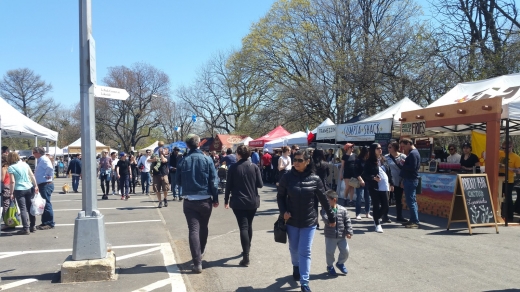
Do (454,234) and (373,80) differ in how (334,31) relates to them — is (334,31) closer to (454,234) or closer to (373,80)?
(373,80)

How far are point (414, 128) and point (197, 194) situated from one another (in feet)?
25.8

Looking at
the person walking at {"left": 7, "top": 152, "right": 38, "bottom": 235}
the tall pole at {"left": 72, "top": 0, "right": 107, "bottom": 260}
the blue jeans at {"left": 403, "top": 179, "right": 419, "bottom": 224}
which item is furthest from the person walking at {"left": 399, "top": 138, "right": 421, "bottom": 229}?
the person walking at {"left": 7, "top": 152, "right": 38, "bottom": 235}

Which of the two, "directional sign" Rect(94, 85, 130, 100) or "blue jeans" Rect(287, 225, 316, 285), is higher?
"directional sign" Rect(94, 85, 130, 100)

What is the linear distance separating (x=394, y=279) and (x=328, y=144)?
1315cm

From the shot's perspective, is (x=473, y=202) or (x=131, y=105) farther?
(x=131, y=105)

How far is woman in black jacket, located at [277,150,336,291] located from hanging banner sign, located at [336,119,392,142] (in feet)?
28.4

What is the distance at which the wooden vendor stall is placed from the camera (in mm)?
A: 9195

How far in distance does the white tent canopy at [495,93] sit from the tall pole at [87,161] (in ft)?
26.2

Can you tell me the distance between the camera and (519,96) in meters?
9.40

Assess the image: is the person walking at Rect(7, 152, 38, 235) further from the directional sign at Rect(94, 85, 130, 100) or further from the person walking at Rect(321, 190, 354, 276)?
the person walking at Rect(321, 190, 354, 276)

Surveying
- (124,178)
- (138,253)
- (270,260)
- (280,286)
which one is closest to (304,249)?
(280,286)

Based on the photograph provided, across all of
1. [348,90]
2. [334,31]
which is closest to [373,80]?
[348,90]

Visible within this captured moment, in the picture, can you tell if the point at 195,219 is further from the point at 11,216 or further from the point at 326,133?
the point at 326,133

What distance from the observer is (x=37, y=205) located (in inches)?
363
